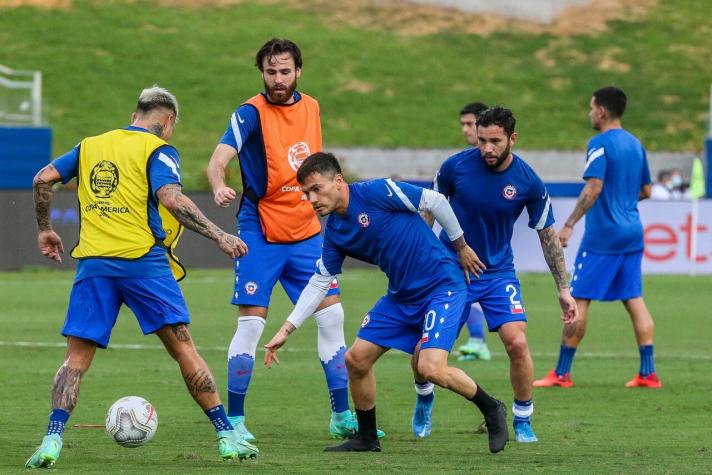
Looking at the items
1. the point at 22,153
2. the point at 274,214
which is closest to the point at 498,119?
the point at 274,214

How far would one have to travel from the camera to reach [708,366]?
44.4ft

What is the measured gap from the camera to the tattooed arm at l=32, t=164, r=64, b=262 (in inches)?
312

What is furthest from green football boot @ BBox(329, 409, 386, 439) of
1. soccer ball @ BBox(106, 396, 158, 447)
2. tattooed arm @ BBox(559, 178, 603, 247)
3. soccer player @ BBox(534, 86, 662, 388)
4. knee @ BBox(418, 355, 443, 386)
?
soccer player @ BBox(534, 86, 662, 388)

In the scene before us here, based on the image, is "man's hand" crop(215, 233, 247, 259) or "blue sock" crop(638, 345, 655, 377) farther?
"blue sock" crop(638, 345, 655, 377)

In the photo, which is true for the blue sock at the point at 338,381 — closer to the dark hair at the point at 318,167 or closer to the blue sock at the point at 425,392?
the blue sock at the point at 425,392

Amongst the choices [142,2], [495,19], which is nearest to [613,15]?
[495,19]

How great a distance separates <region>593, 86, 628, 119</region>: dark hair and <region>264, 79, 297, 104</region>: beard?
3611 mm

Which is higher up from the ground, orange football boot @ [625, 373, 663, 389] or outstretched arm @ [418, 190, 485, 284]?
outstretched arm @ [418, 190, 485, 284]

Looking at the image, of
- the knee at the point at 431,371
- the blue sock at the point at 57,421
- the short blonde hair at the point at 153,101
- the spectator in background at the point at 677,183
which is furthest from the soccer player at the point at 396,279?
the spectator in background at the point at 677,183

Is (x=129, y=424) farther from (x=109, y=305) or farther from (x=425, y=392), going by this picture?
(x=425, y=392)

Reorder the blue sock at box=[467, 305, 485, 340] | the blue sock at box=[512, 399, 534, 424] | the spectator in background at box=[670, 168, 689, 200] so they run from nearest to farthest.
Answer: the blue sock at box=[512, 399, 534, 424] < the blue sock at box=[467, 305, 485, 340] < the spectator in background at box=[670, 168, 689, 200]

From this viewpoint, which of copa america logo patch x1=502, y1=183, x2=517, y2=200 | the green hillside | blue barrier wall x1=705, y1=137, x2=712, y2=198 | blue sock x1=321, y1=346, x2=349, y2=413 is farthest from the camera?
the green hillside

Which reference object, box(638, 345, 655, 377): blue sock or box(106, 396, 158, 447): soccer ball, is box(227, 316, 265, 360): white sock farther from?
box(638, 345, 655, 377): blue sock

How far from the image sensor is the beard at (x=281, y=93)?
938 cm
